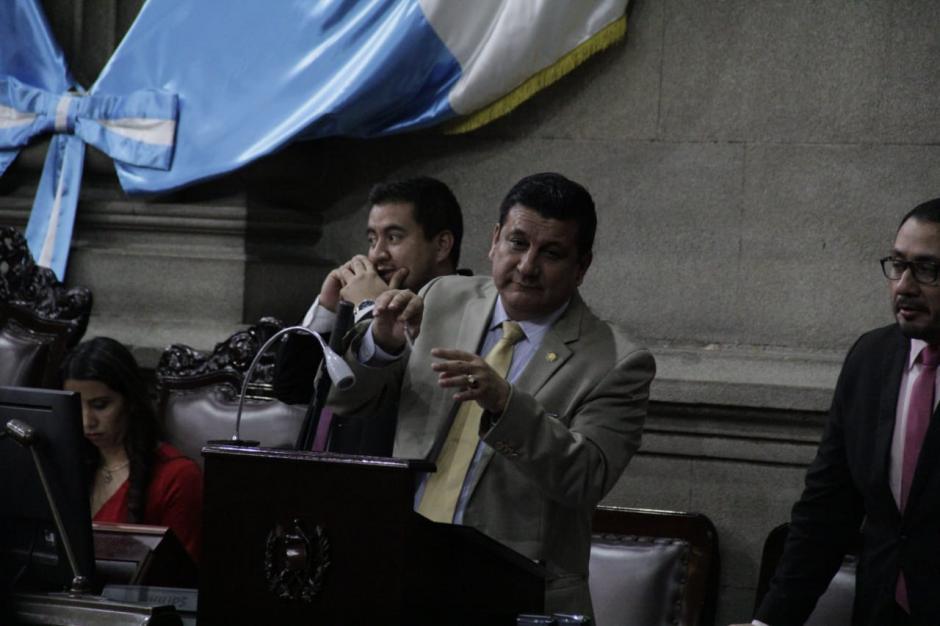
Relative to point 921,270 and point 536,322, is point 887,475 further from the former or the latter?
point 536,322

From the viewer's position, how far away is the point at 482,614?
2521 millimetres

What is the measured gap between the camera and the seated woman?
3994 millimetres

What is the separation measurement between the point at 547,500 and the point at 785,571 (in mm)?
716

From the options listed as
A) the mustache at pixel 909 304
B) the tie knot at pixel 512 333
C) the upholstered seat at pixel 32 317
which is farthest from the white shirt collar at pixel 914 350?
the upholstered seat at pixel 32 317

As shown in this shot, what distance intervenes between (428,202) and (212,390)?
1.14m

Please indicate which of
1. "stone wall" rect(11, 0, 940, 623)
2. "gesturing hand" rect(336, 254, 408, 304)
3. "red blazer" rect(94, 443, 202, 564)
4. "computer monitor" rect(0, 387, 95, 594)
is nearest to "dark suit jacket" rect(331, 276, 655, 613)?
"gesturing hand" rect(336, 254, 408, 304)

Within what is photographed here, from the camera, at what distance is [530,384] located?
2.96m

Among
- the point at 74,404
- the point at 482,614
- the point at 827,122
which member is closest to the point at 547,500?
the point at 482,614

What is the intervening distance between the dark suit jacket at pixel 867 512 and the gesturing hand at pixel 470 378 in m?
0.99

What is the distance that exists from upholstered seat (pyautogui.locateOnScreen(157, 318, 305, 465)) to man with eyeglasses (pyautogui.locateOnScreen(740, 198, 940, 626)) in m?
1.67

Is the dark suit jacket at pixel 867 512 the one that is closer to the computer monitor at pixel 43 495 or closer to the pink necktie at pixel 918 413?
the pink necktie at pixel 918 413

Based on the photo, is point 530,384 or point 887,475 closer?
point 530,384

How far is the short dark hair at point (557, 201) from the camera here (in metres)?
2.97

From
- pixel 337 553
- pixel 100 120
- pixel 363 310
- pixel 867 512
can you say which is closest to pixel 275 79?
pixel 100 120
